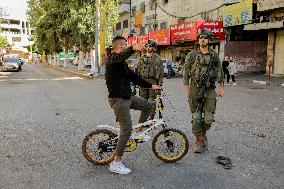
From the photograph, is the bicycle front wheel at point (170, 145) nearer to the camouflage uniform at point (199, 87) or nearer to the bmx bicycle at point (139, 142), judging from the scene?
the bmx bicycle at point (139, 142)

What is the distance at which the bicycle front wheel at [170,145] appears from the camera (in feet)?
17.5

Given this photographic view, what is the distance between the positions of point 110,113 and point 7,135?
329 centimetres

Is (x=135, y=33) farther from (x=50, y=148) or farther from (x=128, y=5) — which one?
(x=50, y=148)

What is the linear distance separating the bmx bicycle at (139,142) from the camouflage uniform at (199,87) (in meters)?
0.61

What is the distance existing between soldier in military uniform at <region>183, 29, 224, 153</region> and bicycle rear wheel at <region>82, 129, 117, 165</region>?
1459 mm

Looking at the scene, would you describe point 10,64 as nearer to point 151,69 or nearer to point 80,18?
point 80,18

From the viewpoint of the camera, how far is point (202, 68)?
5711 mm

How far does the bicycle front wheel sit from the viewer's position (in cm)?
532

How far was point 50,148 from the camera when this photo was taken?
6113 mm

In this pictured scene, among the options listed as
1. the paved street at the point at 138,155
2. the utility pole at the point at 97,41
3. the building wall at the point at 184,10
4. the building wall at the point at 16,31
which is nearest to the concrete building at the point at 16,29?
the building wall at the point at 16,31

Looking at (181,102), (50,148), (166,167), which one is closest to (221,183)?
(166,167)

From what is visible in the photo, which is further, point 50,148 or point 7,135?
point 7,135

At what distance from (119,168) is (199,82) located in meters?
1.94

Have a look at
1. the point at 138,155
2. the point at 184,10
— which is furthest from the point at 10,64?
the point at 138,155
